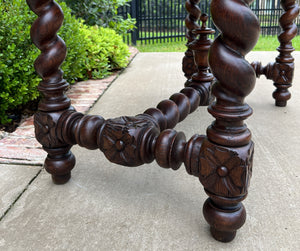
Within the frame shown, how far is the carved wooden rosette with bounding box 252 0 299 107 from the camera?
5.96 ft

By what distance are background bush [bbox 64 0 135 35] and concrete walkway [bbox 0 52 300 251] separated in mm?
3140

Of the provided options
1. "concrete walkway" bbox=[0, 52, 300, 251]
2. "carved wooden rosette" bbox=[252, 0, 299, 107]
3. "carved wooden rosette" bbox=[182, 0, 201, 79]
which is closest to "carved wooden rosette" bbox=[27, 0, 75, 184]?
"concrete walkway" bbox=[0, 52, 300, 251]

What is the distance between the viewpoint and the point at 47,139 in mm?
1107

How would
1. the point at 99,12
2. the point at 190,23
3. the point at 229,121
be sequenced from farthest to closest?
the point at 99,12 → the point at 190,23 → the point at 229,121

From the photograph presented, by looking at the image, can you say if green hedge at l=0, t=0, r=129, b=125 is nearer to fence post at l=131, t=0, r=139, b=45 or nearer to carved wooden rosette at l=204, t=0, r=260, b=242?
carved wooden rosette at l=204, t=0, r=260, b=242

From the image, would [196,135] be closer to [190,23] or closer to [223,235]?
[223,235]

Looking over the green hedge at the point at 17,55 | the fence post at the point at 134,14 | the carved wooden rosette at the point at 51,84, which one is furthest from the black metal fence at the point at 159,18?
the carved wooden rosette at the point at 51,84

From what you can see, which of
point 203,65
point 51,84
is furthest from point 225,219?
point 203,65

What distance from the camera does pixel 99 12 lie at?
4398 millimetres

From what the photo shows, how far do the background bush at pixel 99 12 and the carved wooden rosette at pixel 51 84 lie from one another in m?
3.24

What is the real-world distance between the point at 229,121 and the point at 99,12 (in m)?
4.08

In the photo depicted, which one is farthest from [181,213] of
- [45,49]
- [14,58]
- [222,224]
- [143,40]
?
[143,40]

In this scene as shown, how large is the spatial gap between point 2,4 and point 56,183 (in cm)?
136

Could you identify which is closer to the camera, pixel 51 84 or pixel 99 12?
pixel 51 84
